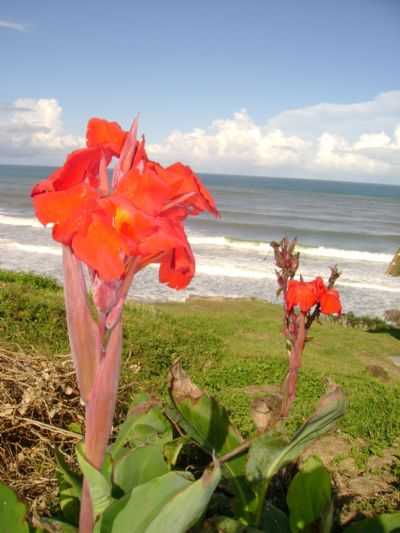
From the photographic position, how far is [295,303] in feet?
5.98

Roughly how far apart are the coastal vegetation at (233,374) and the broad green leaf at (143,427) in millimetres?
555

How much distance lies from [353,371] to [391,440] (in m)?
1.79

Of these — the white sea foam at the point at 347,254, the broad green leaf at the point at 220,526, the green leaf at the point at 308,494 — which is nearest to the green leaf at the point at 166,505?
the broad green leaf at the point at 220,526

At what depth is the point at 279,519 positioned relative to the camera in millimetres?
1730

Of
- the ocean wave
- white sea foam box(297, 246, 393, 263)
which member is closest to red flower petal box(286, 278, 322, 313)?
the ocean wave

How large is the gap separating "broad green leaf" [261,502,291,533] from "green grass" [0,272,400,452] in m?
1.22

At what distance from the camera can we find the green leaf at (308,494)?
1691 mm

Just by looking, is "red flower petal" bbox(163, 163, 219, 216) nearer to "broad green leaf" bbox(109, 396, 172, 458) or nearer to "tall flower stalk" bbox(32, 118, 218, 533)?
"tall flower stalk" bbox(32, 118, 218, 533)

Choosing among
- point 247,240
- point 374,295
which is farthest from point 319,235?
point 374,295

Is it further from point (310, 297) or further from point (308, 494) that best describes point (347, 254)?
point (308, 494)

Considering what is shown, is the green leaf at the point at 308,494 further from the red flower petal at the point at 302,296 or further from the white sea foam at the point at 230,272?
the white sea foam at the point at 230,272

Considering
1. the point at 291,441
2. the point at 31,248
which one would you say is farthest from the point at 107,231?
the point at 31,248

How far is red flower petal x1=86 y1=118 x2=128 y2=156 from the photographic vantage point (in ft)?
3.23

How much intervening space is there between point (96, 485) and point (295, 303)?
0.97 meters
